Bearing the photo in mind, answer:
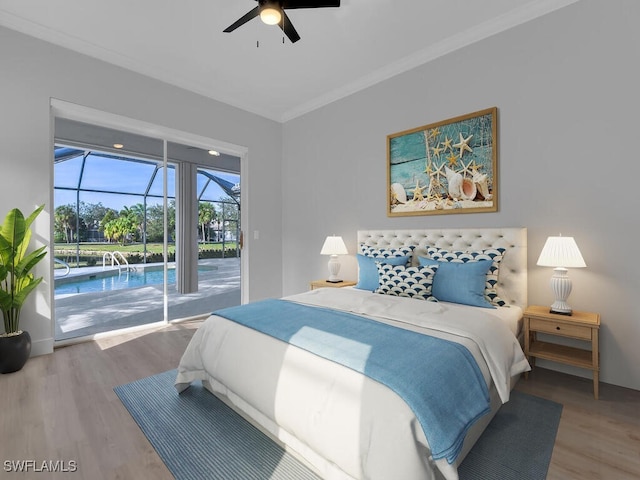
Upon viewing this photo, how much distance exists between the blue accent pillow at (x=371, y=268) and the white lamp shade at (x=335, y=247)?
599mm

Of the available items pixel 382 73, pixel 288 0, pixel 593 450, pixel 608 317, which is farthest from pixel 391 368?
pixel 382 73

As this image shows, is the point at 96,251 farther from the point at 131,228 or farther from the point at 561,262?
the point at 561,262

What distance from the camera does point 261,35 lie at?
3.09 m

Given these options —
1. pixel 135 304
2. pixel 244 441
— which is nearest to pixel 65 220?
pixel 135 304

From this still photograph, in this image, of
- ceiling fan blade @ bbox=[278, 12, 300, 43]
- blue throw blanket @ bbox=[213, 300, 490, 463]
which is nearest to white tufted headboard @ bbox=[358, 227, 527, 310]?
blue throw blanket @ bbox=[213, 300, 490, 463]

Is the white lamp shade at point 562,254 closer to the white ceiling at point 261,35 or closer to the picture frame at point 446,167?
the picture frame at point 446,167

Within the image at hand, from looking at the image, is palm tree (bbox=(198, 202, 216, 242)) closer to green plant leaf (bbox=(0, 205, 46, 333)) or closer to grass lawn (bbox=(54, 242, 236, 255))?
grass lawn (bbox=(54, 242, 236, 255))

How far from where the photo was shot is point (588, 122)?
2.47 meters

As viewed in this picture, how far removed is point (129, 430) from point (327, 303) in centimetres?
150

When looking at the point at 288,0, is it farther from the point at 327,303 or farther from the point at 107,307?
the point at 107,307

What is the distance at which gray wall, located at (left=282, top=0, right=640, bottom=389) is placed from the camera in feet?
7.66

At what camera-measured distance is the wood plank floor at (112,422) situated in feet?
5.17

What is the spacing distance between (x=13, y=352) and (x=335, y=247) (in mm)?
3221

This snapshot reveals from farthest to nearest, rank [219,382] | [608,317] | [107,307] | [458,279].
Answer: [107,307]
[458,279]
[608,317]
[219,382]
